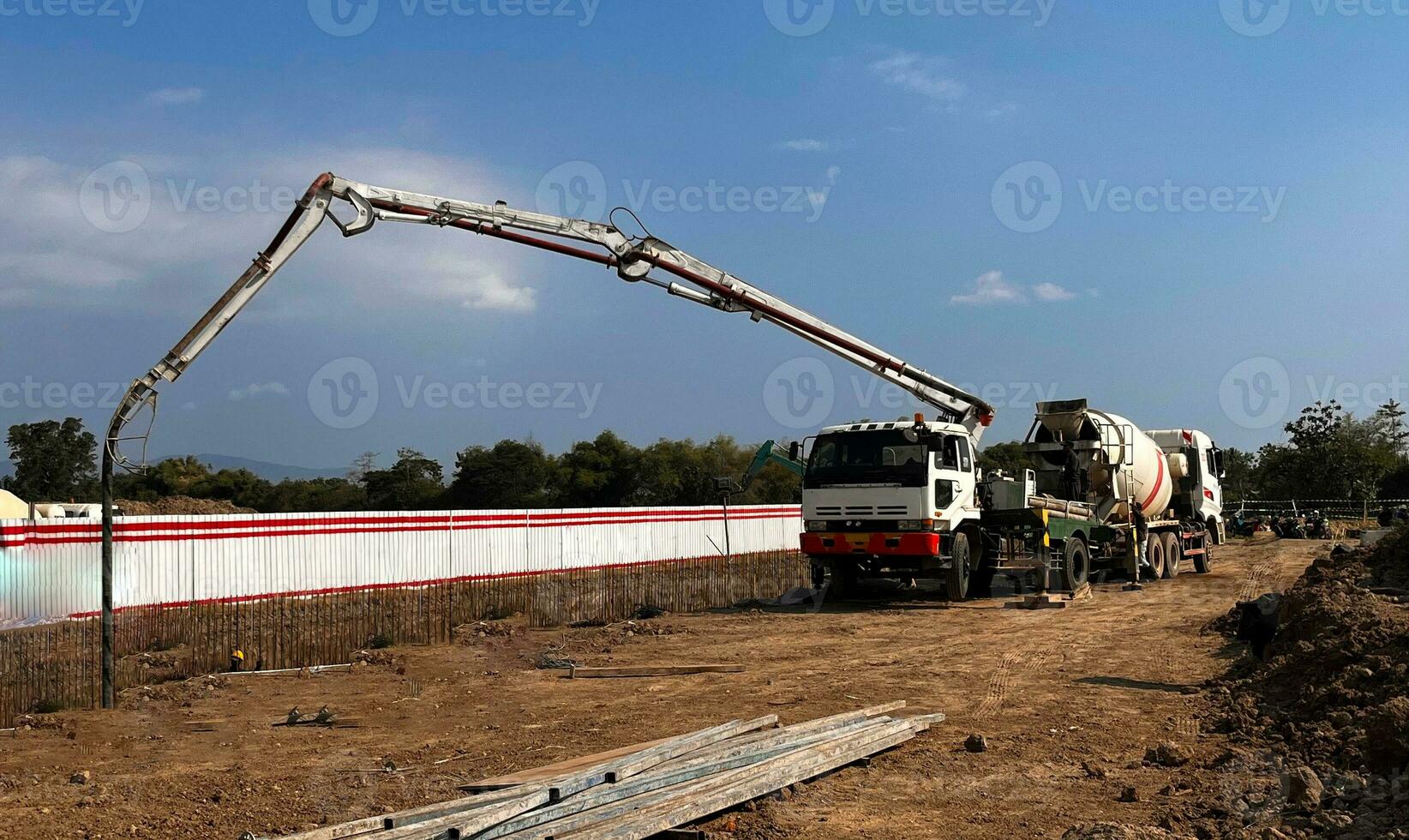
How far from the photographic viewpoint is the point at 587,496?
187 ft

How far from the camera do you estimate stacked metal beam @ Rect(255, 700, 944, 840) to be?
539cm

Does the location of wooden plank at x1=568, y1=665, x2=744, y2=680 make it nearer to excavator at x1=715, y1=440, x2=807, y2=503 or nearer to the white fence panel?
the white fence panel

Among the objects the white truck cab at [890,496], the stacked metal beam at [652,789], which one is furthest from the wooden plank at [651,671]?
the white truck cab at [890,496]

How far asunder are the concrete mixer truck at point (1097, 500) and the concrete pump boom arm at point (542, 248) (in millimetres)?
1799

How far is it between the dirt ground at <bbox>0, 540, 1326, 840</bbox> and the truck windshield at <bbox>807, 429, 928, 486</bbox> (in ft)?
8.96

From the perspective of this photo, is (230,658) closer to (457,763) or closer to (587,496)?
(457,763)

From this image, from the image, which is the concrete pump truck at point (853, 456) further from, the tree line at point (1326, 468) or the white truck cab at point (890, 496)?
the tree line at point (1326, 468)

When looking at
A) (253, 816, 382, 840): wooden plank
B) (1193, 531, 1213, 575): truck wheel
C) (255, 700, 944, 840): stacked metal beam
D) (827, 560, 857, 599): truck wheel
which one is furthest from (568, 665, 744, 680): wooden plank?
(1193, 531, 1213, 575): truck wheel

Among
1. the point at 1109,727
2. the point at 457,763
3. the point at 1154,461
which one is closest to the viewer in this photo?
the point at 457,763

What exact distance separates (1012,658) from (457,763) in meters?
7.09

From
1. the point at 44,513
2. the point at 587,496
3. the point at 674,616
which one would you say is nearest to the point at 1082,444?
the point at 674,616

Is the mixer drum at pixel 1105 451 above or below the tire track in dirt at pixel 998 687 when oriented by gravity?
above

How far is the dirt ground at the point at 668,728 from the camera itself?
6621 millimetres

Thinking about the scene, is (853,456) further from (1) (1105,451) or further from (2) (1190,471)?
(2) (1190,471)
